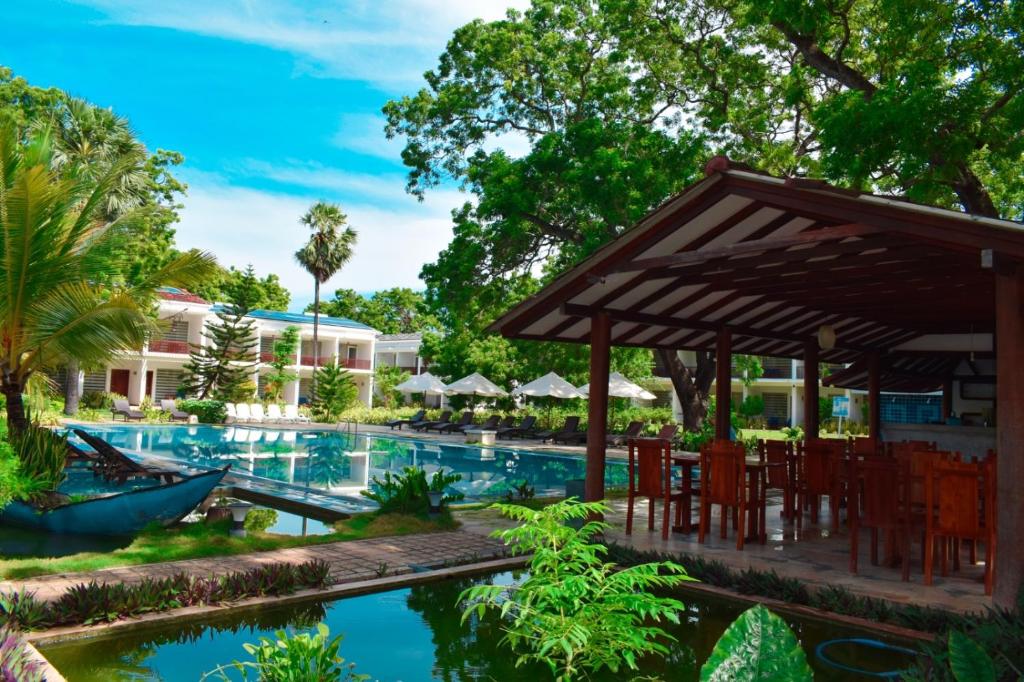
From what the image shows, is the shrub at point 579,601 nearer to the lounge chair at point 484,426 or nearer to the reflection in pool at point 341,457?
the reflection in pool at point 341,457

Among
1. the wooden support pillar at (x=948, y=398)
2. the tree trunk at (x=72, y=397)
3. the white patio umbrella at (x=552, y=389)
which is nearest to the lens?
the wooden support pillar at (x=948, y=398)

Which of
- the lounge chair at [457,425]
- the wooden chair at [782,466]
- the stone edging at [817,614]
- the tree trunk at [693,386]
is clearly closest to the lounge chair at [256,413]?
the lounge chair at [457,425]

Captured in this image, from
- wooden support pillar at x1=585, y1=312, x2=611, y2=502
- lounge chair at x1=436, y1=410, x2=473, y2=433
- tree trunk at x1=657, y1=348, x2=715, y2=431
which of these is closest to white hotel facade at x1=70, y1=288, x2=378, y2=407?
lounge chair at x1=436, y1=410, x2=473, y2=433

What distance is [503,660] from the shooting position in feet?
16.2

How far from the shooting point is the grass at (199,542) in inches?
260

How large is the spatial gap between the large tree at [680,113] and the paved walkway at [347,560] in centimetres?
892

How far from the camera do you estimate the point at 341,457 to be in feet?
67.8

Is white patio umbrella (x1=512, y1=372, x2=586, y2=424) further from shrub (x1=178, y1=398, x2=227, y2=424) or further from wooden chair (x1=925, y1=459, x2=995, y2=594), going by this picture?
wooden chair (x1=925, y1=459, x2=995, y2=594)

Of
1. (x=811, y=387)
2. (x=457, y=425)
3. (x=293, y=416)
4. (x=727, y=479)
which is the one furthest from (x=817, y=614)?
(x=293, y=416)

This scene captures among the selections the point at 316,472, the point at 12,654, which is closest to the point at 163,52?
the point at 316,472

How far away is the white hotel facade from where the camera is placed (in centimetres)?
3706

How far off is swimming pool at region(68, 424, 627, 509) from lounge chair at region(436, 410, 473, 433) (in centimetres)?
237

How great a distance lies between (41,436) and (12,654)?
625 cm

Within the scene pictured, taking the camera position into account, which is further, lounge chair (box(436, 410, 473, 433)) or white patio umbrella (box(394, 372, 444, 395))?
white patio umbrella (box(394, 372, 444, 395))
